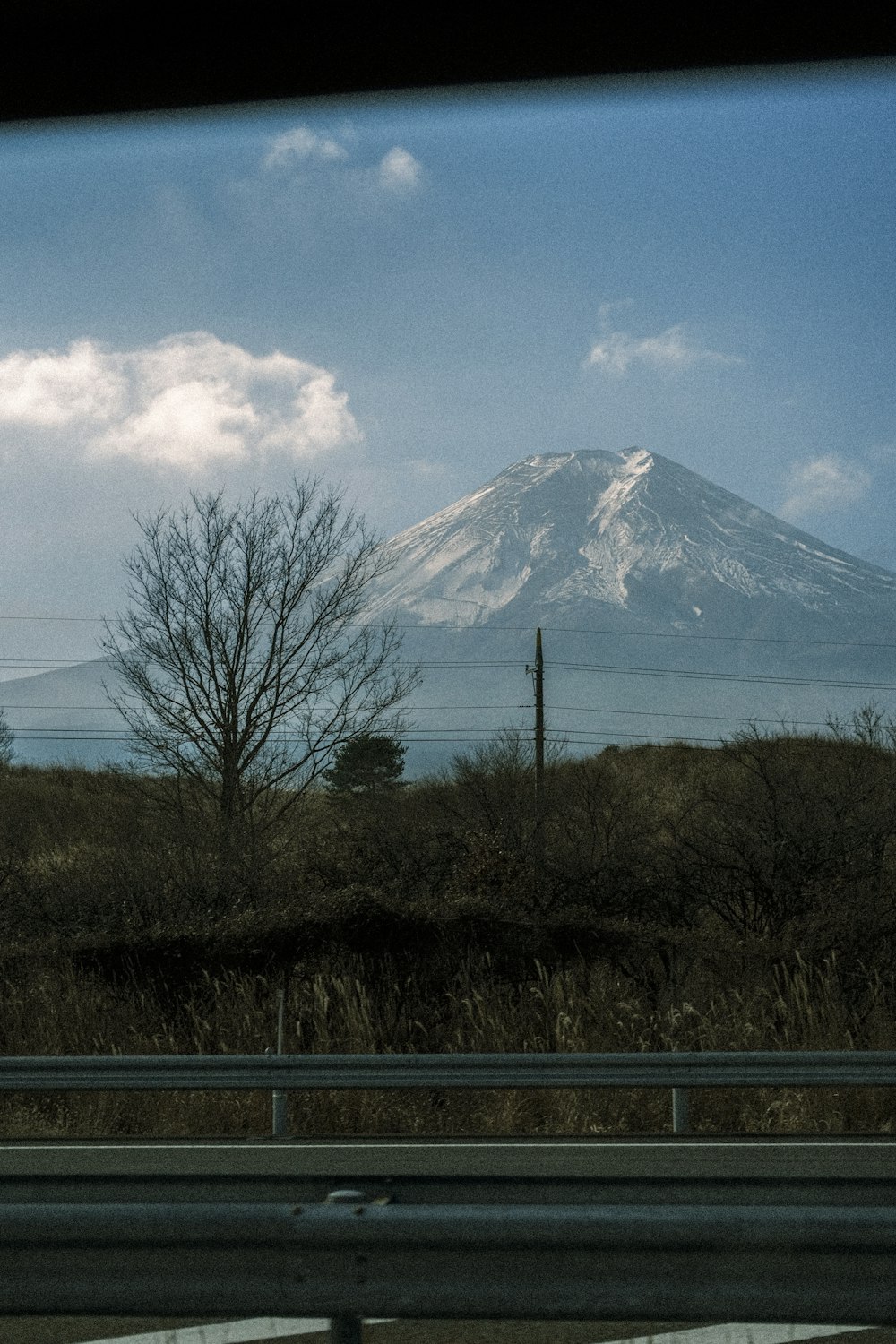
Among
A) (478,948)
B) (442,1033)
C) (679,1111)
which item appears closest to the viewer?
(679,1111)

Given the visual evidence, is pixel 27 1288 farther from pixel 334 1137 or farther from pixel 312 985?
pixel 312 985

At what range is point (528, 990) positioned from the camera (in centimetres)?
1355

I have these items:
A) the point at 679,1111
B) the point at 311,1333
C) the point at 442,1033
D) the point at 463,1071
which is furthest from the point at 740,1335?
the point at 442,1033

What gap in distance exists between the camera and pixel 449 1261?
231 cm

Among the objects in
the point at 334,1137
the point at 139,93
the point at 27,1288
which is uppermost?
the point at 139,93

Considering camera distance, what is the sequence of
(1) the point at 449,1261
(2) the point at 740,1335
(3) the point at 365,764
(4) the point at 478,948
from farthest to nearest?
1. (3) the point at 365,764
2. (4) the point at 478,948
3. (2) the point at 740,1335
4. (1) the point at 449,1261

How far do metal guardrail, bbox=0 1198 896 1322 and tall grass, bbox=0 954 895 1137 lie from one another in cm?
697

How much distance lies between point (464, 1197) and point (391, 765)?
119 feet

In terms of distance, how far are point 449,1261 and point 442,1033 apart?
10.8 metres

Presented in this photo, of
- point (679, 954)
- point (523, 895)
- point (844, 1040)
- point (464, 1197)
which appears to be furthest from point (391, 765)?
point (464, 1197)

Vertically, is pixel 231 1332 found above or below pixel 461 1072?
below

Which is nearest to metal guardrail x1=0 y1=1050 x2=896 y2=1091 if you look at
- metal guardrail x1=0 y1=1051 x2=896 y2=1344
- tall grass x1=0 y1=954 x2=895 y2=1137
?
tall grass x1=0 y1=954 x2=895 y2=1137

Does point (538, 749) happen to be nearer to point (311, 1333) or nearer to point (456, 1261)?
point (311, 1333)

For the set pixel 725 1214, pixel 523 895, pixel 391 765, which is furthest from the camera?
pixel 391 765
